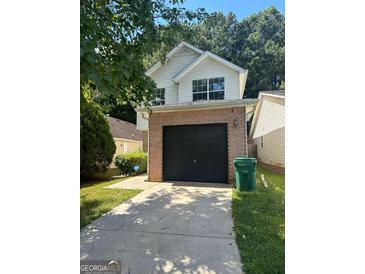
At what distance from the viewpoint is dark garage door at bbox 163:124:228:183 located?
8.32 m

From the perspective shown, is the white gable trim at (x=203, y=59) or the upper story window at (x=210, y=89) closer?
the white gable trim at (x=203, y=59)

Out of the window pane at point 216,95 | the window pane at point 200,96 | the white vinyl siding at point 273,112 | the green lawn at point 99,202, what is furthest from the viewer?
the window pane at point 200,96

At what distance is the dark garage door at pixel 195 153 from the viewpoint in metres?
8.32

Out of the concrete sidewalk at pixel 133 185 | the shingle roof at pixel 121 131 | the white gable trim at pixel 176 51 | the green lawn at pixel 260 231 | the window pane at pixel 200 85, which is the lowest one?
the concrete sidewalk at pixel 133 185

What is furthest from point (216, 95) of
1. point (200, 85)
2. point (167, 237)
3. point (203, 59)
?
point (167, 237)

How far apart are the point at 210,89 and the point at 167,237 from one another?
27.6ft

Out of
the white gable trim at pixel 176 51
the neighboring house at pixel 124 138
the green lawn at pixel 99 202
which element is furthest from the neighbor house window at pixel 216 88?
the neighboring house at pixel 124 138

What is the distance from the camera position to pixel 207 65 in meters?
10.9

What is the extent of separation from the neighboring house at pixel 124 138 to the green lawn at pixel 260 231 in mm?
13122

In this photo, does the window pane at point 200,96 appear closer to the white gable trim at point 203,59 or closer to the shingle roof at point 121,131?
the white gable trim at point 203,59

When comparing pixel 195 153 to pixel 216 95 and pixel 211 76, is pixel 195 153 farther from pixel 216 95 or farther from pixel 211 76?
pixel 211 76

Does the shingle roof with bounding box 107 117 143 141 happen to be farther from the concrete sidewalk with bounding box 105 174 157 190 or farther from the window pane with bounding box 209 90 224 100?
the window pane with bounding box 209 90 224 100
